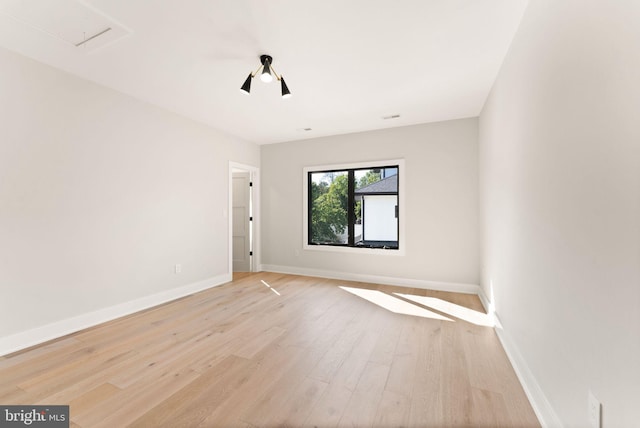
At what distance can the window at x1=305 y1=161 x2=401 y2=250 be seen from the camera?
477 centimetres

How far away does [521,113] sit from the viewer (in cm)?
196

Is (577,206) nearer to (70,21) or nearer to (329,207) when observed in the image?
(70,21)

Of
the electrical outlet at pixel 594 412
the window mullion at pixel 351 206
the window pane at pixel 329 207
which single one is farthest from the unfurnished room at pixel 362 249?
the window pane at pixel 329 207

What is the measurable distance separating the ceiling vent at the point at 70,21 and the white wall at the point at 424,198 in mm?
3462

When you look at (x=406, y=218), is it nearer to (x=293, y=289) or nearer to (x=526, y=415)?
(x=293, y=289)

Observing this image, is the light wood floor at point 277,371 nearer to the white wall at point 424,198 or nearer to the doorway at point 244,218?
the white wall at point 424,198

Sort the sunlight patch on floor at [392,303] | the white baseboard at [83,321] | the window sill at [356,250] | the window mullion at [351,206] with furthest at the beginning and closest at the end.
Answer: the window mullion at [351,206] → the window sill at [356,250] → the sunlight patch on floor at [392,303] → the white baseboard at [83,321]

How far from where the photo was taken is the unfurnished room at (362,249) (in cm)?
116

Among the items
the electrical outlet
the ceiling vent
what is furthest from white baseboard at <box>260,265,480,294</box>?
the ceiling vent

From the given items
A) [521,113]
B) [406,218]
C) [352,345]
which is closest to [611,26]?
[521,113]

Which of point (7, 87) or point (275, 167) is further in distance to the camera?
point (275, 167)

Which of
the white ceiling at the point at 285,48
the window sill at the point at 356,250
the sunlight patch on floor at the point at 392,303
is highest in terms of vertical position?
the white ceiling at the point at 285,48

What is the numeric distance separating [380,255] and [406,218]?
2.57 ft

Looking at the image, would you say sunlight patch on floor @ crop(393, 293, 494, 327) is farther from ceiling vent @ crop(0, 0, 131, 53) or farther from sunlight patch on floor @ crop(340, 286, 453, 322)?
ceiling vent @ crop(0, 0, 131, 53)
